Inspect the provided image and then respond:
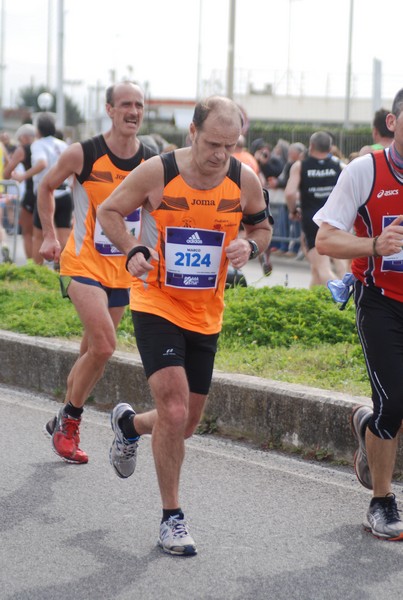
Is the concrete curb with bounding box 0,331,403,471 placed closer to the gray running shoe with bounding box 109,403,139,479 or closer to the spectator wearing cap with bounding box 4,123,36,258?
the gray running shoe with bounding box 109,403,139,479

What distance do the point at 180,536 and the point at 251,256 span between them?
1.29 metres

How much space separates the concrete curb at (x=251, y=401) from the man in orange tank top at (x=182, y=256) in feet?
4.74

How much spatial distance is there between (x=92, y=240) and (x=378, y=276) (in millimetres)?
2106

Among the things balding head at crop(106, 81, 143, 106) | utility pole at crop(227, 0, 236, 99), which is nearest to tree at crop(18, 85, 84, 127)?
utility pole at crop(227, 0, 236, 99)

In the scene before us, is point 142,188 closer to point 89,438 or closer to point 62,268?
point 62,268

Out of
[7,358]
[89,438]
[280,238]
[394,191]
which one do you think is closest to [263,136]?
[280,238]

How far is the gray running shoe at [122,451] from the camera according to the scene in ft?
18.4

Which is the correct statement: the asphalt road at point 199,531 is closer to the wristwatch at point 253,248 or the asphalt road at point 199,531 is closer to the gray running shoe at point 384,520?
the gray running shoe at point 384,520

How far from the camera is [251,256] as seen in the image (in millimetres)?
5191

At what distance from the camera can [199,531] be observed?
5176 mm

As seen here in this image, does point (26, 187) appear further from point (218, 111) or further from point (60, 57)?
point (60, 57)

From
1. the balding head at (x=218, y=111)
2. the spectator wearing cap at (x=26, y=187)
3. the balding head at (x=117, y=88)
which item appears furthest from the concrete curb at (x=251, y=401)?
the spectator wearing cap at (x=26, y=187)

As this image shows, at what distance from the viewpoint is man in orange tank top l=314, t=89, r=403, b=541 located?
4977mm

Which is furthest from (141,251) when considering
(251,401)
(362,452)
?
(251,401)
